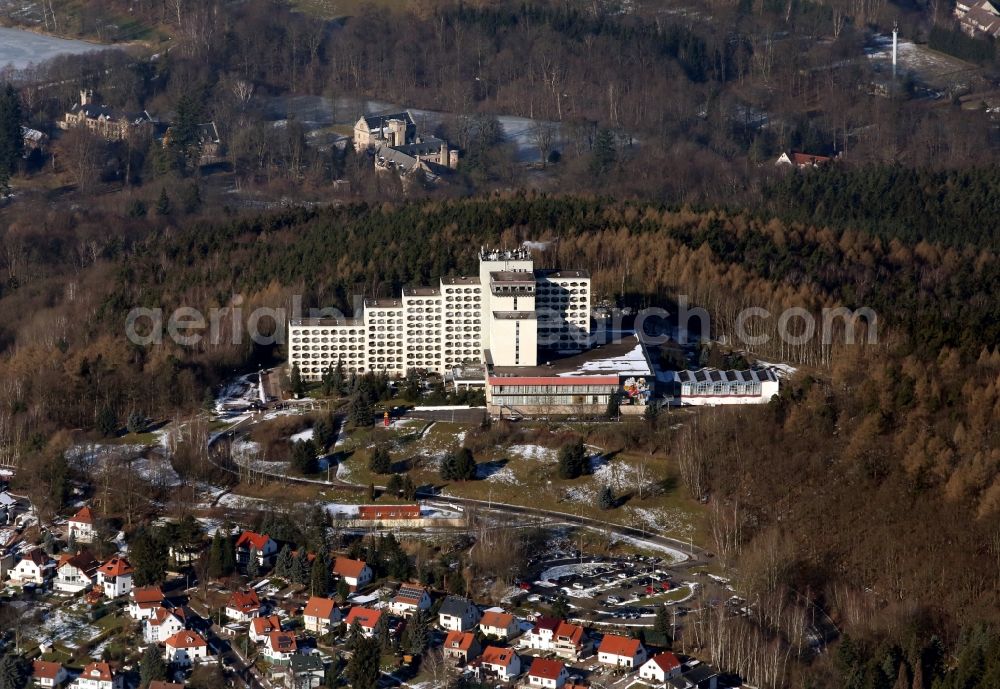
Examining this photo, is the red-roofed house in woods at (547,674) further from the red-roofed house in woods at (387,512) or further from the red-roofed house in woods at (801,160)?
the red-roofed house in woods at (801,160)

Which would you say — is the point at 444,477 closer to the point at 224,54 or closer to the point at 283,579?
the point at 283,579

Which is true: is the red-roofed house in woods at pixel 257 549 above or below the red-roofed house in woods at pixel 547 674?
above

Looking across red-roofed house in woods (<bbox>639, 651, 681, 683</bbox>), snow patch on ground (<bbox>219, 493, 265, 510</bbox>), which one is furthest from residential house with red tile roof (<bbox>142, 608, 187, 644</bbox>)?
red-roofed house in woods (<bbox>639, 651, 681, 683</bbox>)

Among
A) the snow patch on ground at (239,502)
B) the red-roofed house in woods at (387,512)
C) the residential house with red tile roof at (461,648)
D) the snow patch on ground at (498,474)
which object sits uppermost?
the snow patch on ground at (498,474)

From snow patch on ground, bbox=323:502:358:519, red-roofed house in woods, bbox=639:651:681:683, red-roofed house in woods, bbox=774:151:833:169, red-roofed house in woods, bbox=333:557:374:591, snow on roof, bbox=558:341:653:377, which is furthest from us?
red-roofed house in woods, bbox=774:151:833:169

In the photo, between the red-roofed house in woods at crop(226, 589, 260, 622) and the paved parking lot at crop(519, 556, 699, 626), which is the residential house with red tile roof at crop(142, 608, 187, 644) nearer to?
the red-roofed house in woods at crop(226, 589, 260, 622)

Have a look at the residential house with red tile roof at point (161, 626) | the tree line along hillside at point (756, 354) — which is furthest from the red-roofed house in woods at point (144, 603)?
the tree line along hillside at point (756, 354)

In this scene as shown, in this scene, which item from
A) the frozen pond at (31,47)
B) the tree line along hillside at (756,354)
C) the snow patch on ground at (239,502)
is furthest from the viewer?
the frozen pond at (31,47)
